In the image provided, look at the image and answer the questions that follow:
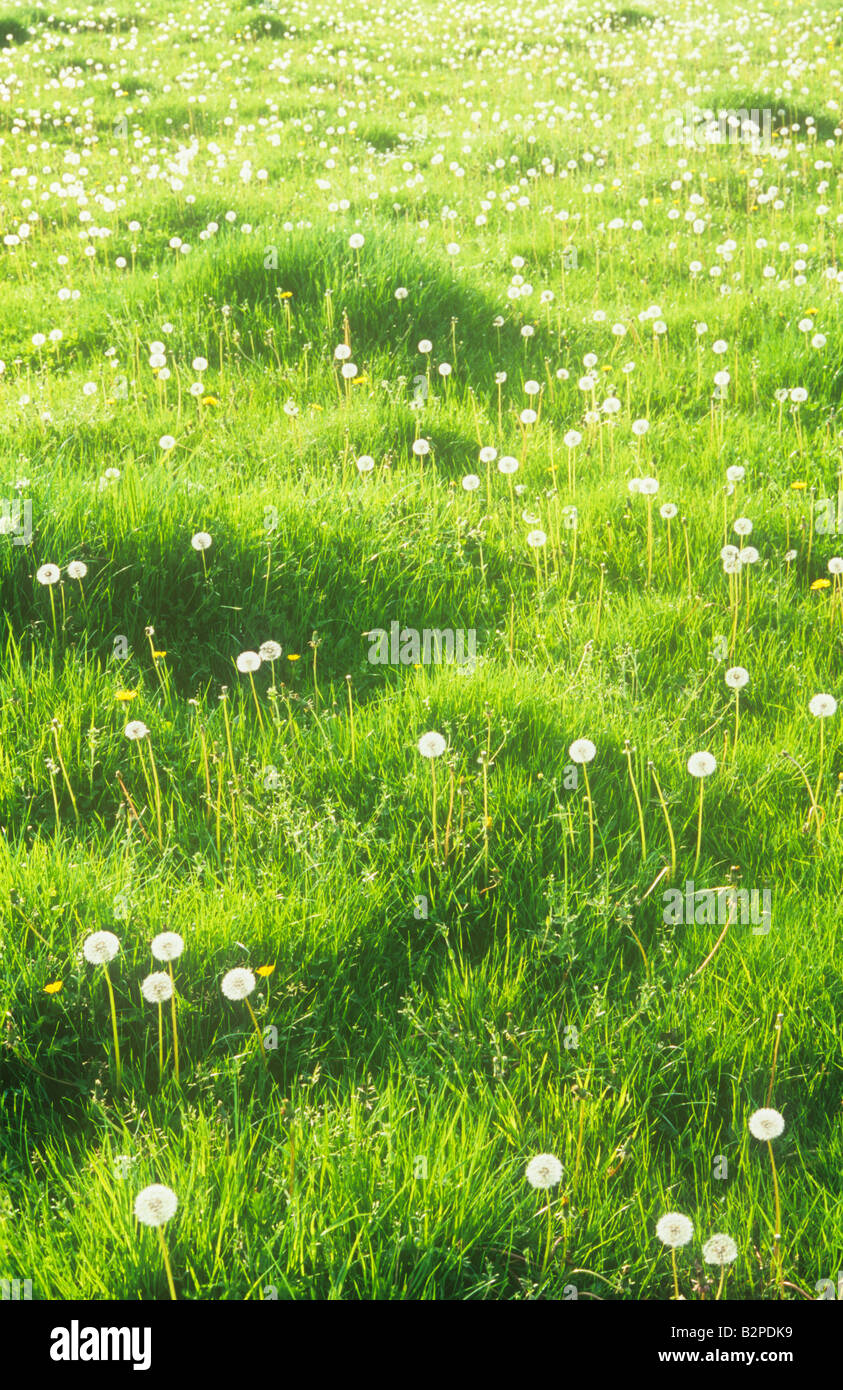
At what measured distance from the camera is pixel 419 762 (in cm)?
307

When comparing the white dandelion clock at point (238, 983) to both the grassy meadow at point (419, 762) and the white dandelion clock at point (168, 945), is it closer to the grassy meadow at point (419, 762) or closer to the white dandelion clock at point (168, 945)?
the grassy meadow at point (419, 762)

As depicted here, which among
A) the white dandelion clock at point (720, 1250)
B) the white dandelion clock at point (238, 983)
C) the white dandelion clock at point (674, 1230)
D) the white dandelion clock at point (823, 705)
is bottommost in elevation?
the white dandelion clock at point (720, 1250)

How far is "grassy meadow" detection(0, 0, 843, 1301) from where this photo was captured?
2.00 m

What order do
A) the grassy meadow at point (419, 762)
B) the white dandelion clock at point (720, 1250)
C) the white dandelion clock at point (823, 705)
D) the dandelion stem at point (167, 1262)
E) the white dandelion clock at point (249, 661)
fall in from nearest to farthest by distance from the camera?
the dandelion stem at point (167, 1262) → the white dandelion clock at point (720, 1250) → the grassy meadow at point (419, 762) → the white dandelion clock at point (823, 705) → the white dandelion clock at point (249, 661)

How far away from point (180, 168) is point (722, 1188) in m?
9.02

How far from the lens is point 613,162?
949 centimetres

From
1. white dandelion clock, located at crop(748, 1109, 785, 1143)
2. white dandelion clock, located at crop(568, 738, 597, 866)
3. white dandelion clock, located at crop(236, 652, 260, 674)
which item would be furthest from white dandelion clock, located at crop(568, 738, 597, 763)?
white dandelion clock, located at crop(748, 1109, 785, 1143)

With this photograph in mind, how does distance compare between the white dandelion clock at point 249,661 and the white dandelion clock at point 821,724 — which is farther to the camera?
the white dandelion clock at point 249,661

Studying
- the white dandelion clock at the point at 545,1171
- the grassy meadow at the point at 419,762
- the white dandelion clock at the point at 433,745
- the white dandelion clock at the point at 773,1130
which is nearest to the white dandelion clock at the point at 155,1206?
the grassy meadow at the point at 419,762

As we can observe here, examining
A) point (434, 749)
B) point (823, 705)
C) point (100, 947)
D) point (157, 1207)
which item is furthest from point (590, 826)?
point (157, 1207)

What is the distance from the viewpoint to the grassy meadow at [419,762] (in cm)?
200

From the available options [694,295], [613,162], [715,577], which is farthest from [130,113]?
[715,577]

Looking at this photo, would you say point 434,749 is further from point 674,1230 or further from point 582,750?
point 674,1230

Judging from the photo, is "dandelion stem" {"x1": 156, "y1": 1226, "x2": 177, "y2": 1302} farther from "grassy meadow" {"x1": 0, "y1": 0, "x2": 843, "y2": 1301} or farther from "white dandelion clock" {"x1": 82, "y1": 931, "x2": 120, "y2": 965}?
"white dandelion clock" {"x1": 82, "y1": 931, "x2": 120, "y2": 965}
